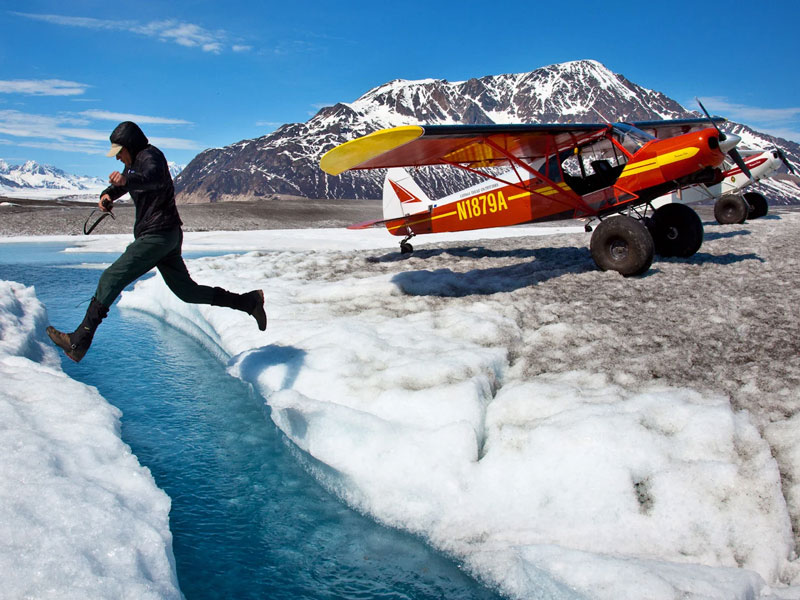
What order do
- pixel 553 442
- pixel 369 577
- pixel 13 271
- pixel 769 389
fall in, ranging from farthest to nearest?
pixel 13 271, pixel 769 389, pixel 553 442, pixel 369 577

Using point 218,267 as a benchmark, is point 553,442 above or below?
below

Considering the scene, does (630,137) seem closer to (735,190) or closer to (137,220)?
(137,220)

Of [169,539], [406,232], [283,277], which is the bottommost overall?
[169,539]

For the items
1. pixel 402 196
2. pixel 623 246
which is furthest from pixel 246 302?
pixel 402 196

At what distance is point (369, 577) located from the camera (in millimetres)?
2672

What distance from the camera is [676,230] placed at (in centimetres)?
867

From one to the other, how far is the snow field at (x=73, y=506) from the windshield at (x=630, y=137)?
7.91 m

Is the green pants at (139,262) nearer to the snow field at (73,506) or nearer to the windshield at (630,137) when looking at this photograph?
the snow field at (73,506)

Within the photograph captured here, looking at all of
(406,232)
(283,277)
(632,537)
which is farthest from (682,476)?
(406,232)

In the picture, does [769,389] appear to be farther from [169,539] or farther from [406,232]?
[406,232]

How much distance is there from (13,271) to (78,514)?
1353cm

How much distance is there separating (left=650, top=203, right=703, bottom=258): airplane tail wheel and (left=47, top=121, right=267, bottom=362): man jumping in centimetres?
748

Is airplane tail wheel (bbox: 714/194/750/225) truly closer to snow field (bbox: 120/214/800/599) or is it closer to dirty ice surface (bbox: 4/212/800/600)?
dirty ice surface (bbox: 4/212/800/600)

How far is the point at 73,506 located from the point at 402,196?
33.9 ft
